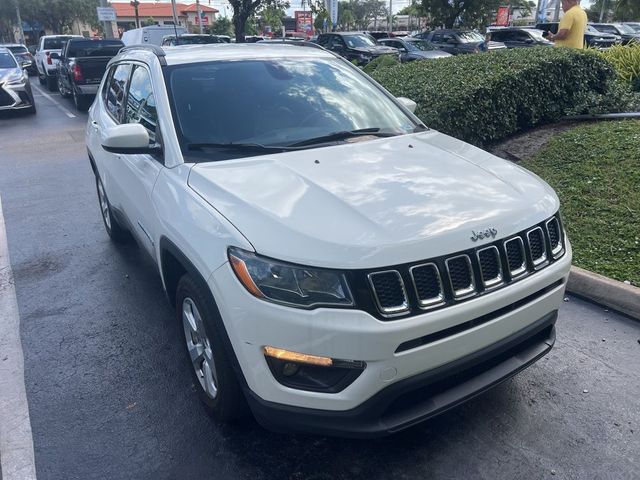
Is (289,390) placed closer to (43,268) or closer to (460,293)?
(460,293)

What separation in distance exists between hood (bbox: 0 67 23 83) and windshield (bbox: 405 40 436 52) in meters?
13.6

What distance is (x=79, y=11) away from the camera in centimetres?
5328

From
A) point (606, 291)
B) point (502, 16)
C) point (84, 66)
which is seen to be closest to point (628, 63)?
point (606, 291)

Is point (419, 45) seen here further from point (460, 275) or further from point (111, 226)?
point (460, 275)

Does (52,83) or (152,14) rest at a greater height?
(152,14)

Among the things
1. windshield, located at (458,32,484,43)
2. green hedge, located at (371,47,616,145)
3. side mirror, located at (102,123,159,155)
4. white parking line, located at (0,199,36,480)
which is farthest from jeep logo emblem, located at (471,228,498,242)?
windshield, located at (458,32,484,43)

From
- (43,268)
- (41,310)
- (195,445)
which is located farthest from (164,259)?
(43,268)

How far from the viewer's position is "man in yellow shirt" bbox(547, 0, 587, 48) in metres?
8.60

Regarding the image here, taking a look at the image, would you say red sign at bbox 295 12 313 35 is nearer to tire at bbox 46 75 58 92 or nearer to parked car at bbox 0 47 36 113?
tire at bbox 46 75 58 92

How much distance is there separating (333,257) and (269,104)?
169 centimetres

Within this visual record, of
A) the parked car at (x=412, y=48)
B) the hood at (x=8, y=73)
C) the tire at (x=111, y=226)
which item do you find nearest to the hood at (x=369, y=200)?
the tire at (x=111, y=226)

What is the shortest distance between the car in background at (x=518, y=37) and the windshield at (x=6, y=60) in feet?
55.1

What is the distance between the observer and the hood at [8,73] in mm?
13087

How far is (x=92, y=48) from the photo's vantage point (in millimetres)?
15148
